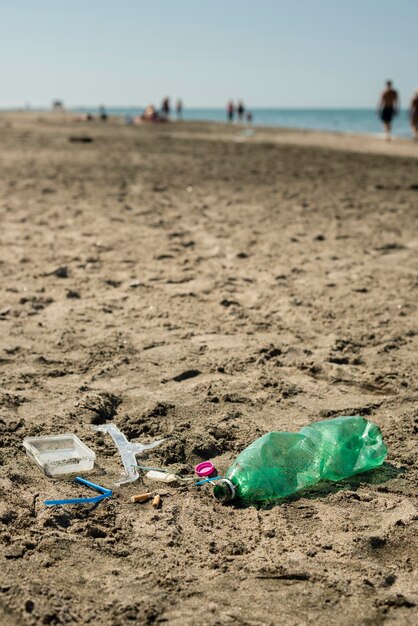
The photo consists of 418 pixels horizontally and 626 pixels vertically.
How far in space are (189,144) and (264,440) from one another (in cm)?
1736

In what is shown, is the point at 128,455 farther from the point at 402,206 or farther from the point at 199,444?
the point at 402,206

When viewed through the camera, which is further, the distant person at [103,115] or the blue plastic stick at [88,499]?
the distant person at [103,115]

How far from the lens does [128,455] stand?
308 cm

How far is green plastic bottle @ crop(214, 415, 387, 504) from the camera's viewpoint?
2822mm

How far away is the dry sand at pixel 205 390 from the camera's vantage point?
2252 mm

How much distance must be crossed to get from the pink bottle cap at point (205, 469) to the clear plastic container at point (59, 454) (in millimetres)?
422

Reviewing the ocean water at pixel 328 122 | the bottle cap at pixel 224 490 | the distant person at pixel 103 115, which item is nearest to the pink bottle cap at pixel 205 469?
the bottle cap at pixel 224 490

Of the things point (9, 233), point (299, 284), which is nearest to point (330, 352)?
point (299, 284)

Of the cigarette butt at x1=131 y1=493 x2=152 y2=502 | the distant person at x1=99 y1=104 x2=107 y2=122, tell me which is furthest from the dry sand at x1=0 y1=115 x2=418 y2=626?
the distant person at x1=99 y1=104 x2=107 y2=122

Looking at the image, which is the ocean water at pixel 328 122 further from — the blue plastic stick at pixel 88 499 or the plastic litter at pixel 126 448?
the blue plastic stick at pixel 88 499

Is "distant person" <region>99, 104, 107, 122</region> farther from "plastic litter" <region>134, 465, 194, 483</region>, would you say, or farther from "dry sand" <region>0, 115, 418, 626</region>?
"plastic litter" <region>134, 465, 194, 483</region>

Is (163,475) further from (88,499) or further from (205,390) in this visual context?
(205,390)

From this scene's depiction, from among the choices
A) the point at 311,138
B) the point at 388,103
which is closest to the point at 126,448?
the point at 388,103

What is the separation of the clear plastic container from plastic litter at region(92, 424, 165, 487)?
5.6 inches
